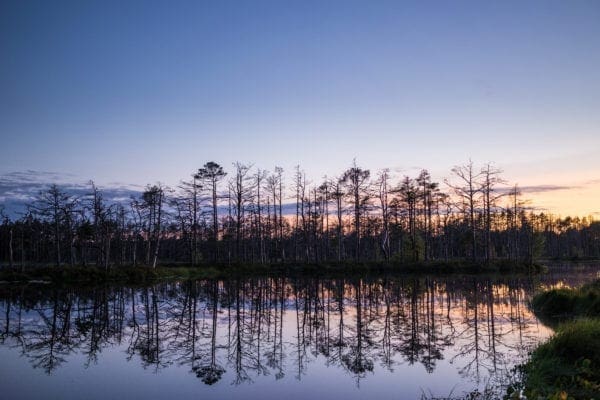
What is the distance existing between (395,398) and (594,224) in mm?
150534

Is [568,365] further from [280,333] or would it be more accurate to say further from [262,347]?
[280,333]

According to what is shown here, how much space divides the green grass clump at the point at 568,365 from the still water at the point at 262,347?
0.93 m

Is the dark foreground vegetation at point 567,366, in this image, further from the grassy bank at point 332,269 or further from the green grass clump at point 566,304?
the grassy bank at point 332,269

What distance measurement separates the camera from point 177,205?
196ft

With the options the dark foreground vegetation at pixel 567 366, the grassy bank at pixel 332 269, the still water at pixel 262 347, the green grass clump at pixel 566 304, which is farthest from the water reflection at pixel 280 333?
the grassy bank at pixel 332 269

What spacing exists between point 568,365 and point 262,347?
321 inches

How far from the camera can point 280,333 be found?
16.6 m

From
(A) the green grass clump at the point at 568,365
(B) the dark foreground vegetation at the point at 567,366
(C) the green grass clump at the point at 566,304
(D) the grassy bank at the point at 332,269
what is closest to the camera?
(B) the dark foreground vegetation at the point at 567,366

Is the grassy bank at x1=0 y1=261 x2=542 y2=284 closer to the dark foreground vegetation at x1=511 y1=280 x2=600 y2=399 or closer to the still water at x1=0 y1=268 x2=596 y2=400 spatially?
the still water at x1=0 y1=268 x2=596 y2=400

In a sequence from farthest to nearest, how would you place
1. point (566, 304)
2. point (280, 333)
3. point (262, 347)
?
point (566, 304) → point (280, 333) → point (262, 347)

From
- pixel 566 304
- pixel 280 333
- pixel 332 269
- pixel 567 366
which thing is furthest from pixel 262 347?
pixel 332 269

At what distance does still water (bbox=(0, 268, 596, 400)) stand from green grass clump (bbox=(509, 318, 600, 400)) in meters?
0.93

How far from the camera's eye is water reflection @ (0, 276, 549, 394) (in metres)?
12.1

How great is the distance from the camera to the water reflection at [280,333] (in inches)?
475
